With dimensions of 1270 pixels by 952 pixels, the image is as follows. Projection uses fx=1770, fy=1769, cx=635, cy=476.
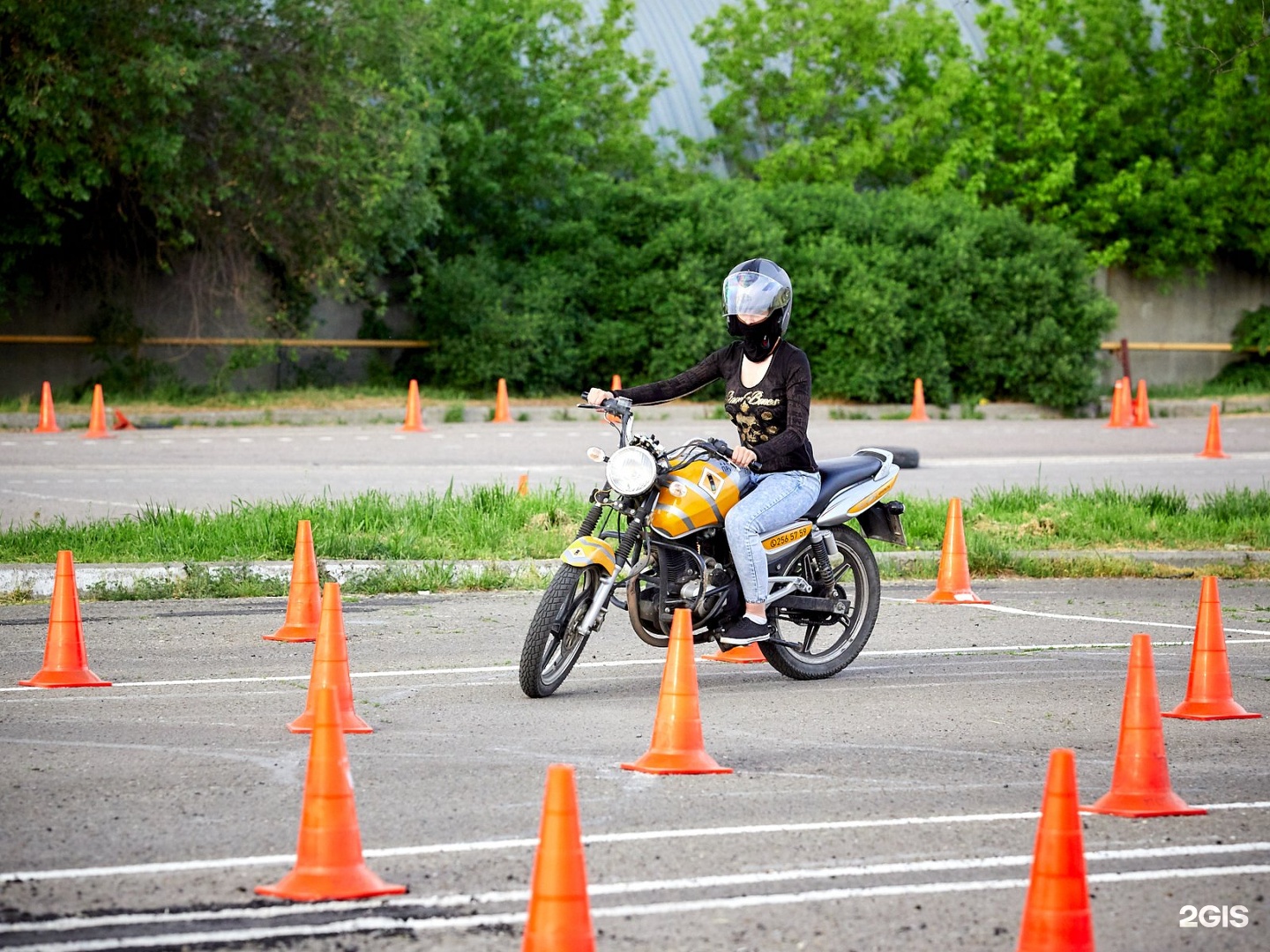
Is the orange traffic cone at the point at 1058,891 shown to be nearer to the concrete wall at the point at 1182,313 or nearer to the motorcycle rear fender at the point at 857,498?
the motorcycle rear fender at the point at 857,498

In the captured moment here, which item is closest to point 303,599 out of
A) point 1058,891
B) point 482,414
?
point 1058,891

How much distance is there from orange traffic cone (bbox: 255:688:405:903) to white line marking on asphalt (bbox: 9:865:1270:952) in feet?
0.58

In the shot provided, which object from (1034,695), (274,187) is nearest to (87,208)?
(274,187)

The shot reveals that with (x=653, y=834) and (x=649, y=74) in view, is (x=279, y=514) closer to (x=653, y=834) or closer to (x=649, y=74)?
(x=653, y=834)

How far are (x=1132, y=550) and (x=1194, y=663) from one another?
5.84 m

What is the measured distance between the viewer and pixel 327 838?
5.00 meters

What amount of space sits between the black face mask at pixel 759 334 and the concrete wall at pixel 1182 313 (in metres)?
33.6

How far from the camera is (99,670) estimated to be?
868 centimetres

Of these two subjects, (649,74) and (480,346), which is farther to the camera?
(649,74)

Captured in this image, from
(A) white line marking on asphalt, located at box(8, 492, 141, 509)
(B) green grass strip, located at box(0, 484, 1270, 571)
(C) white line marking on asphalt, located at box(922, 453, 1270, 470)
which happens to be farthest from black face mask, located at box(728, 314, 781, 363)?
(C) white line marking on asphalt, located at box(922, 453, 1270, 470)

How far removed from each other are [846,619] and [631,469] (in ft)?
5.35

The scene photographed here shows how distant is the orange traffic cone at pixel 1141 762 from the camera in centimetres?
607

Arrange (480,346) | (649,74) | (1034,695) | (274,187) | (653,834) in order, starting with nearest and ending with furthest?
(653,834), (1034,695), (274,187), (480,346), (649,74)

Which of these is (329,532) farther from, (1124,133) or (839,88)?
(1124,133)
